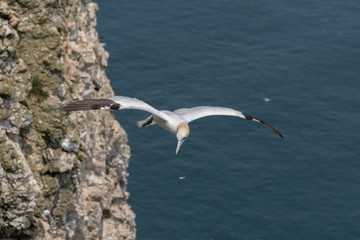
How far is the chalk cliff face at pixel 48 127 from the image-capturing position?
137 feet

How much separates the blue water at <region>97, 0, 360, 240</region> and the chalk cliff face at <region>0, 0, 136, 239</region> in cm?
3236

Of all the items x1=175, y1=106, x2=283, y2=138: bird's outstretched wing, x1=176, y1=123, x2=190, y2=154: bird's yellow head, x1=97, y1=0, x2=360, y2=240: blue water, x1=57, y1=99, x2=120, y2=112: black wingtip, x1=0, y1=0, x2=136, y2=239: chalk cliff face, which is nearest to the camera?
x1=57, y1=99, x2=120, y2=112: black wingtip

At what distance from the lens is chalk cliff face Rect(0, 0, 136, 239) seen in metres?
41.6

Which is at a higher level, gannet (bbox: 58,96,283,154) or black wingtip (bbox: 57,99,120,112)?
black wingtip (bbox: 57,99,120,112)

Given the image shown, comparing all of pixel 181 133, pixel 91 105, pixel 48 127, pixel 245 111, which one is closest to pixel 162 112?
pixel 181 133

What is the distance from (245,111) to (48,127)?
56465mm

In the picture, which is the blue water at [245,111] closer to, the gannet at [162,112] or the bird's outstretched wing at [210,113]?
the bird's outstretched wing at [210,113]

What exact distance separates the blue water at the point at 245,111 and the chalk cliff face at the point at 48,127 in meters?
32.4

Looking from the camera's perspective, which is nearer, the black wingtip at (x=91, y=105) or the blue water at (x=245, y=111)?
the black wingtip at (x=91, y=105)

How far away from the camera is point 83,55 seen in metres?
55.5

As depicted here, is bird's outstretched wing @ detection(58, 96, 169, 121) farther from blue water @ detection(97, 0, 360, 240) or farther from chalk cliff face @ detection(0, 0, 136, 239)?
blue water @ detection(97, 0, 360, 240)

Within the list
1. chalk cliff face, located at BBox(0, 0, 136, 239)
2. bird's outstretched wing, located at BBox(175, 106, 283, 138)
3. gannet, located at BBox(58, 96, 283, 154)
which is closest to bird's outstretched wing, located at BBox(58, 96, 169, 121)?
gannet, located at BBox(58, 96, 283, 154)

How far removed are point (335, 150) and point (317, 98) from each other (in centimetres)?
1183

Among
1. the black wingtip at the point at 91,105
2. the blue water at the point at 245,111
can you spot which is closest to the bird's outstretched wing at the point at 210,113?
the black wingtip at the point at 91,105
